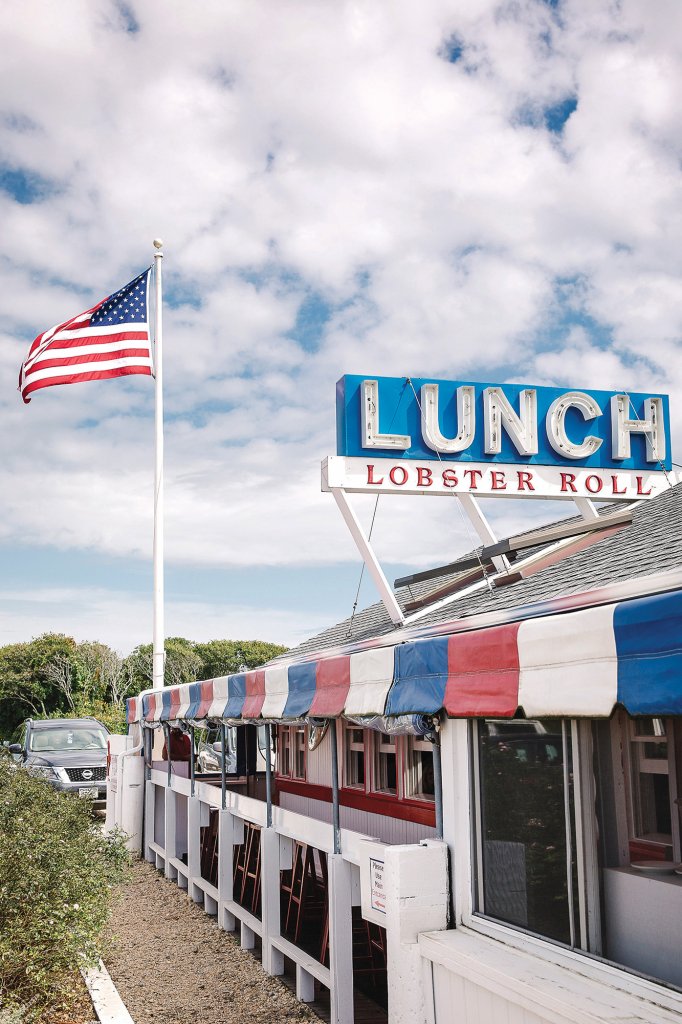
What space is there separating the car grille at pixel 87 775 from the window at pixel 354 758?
9.54 metres

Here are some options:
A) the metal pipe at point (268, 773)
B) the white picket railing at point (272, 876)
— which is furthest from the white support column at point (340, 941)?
the metal pipe at point (268, 773)

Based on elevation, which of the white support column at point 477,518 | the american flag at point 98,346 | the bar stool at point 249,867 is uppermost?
the american flag at point 98,346

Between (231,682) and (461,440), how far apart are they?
157 inches

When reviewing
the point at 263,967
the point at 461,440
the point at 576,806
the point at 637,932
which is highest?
the point at 461,440

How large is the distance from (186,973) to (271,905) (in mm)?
1003

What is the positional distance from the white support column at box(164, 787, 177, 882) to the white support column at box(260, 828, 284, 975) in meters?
4.97

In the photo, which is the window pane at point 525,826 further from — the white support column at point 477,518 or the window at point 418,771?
the white support column at point 477,518

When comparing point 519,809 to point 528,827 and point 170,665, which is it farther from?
point 170,665

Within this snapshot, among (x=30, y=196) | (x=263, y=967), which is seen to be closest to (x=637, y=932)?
(x=263, y=967)

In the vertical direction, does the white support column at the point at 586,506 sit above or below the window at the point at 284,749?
above

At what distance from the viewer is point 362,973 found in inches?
329

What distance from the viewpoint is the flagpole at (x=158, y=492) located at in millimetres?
17359

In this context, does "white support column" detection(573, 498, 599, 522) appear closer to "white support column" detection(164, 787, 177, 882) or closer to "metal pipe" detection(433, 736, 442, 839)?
"metal pipe" detection(433, 736, 442, 839)

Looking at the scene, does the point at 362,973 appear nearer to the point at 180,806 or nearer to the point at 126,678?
the point at 180,806
